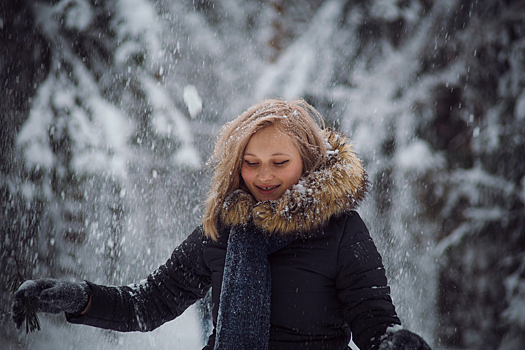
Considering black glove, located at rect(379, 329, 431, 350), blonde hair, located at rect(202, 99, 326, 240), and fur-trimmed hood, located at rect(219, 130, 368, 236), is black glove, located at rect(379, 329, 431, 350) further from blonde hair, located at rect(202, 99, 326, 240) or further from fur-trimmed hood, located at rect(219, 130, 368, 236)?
blonde hair, located at rect(202, 99, 326, 240)

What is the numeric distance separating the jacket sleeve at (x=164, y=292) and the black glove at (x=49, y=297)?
0.27 ft

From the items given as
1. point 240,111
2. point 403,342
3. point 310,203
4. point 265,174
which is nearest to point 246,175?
point 265,174

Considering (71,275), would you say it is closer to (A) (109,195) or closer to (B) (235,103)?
(A) (109,195)

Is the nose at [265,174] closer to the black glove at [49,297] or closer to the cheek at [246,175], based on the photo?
the cheek at [246,175]

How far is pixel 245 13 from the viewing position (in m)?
2.90

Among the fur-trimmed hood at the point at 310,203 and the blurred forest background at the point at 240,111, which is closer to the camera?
the fur-trimmed hood at the point at 310,203

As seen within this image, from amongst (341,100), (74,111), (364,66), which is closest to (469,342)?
(341,100)

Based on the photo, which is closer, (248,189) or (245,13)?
(248,189)

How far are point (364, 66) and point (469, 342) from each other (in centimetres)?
218

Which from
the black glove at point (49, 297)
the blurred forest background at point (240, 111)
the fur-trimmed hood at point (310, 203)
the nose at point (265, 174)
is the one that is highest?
the blurred forest background at point (240, 111)

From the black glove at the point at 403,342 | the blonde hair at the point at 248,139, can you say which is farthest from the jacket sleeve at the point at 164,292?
the black glove at the point at 403,342

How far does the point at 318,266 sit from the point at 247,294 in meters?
0.24

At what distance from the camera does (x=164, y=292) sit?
51.6 inches

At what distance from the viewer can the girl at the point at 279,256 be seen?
1.05 meters
